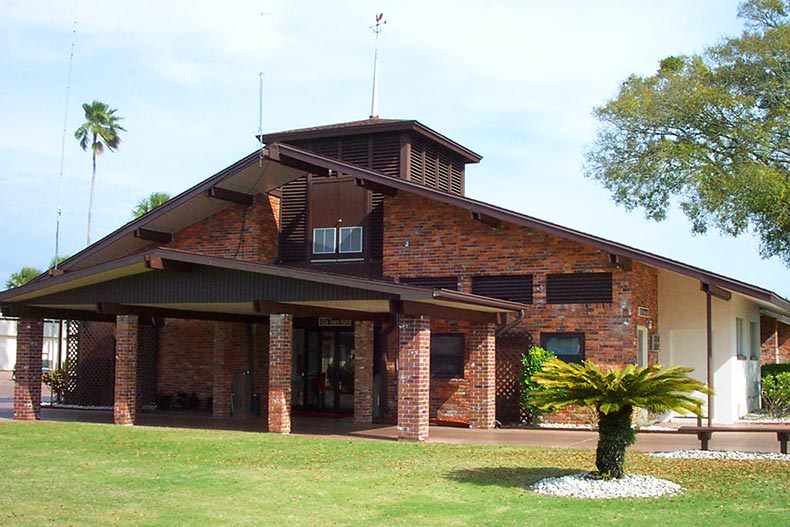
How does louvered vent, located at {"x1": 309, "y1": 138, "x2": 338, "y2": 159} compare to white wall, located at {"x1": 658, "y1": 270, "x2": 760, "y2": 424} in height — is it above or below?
above

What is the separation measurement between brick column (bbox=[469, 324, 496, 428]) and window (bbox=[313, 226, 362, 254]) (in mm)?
4283

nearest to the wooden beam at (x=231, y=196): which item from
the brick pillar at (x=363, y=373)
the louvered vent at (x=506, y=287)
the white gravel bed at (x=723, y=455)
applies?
the brick pillar at (x=363, y=373)

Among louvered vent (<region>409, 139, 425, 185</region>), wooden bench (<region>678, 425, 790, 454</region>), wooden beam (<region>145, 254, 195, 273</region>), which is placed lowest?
wooden bench (<region>678, 425, 790, 454</region>)

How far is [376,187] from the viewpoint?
824 inches

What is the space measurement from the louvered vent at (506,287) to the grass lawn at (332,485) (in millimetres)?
5203

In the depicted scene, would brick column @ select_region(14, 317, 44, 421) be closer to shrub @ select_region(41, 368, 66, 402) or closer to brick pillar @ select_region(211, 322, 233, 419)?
brick pillar @ select_region(211, 322, 233, 419)

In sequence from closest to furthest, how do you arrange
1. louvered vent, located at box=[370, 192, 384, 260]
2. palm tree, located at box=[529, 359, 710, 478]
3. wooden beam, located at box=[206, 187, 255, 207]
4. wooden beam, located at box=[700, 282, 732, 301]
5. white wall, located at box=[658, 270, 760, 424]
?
palm tree, located at box=[529, 359, 710, 478] < wooden beam, located at box=[700, 282, 732, 301] < white wall, located at box=[658, 270, 760, 424] < wooden beam, located at box=[206, 187, 255, 207] < louvered vent, located at box=[370, 192, 384, 260]

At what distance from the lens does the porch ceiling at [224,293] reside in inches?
625

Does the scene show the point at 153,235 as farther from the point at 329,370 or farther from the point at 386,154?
the point at 386,154

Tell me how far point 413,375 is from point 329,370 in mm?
7381

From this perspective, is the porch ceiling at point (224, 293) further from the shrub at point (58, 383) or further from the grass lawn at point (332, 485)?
the shrub at point (58, 383)

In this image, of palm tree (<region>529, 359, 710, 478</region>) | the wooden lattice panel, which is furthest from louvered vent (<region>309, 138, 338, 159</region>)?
palm tree (<region>529, 359, 710, 478</region>)

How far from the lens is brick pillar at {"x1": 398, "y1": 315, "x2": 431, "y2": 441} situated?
16047 millimetres

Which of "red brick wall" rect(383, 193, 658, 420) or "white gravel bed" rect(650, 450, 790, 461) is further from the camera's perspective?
"red brick wall" rect(383, 193, 658, 420)
